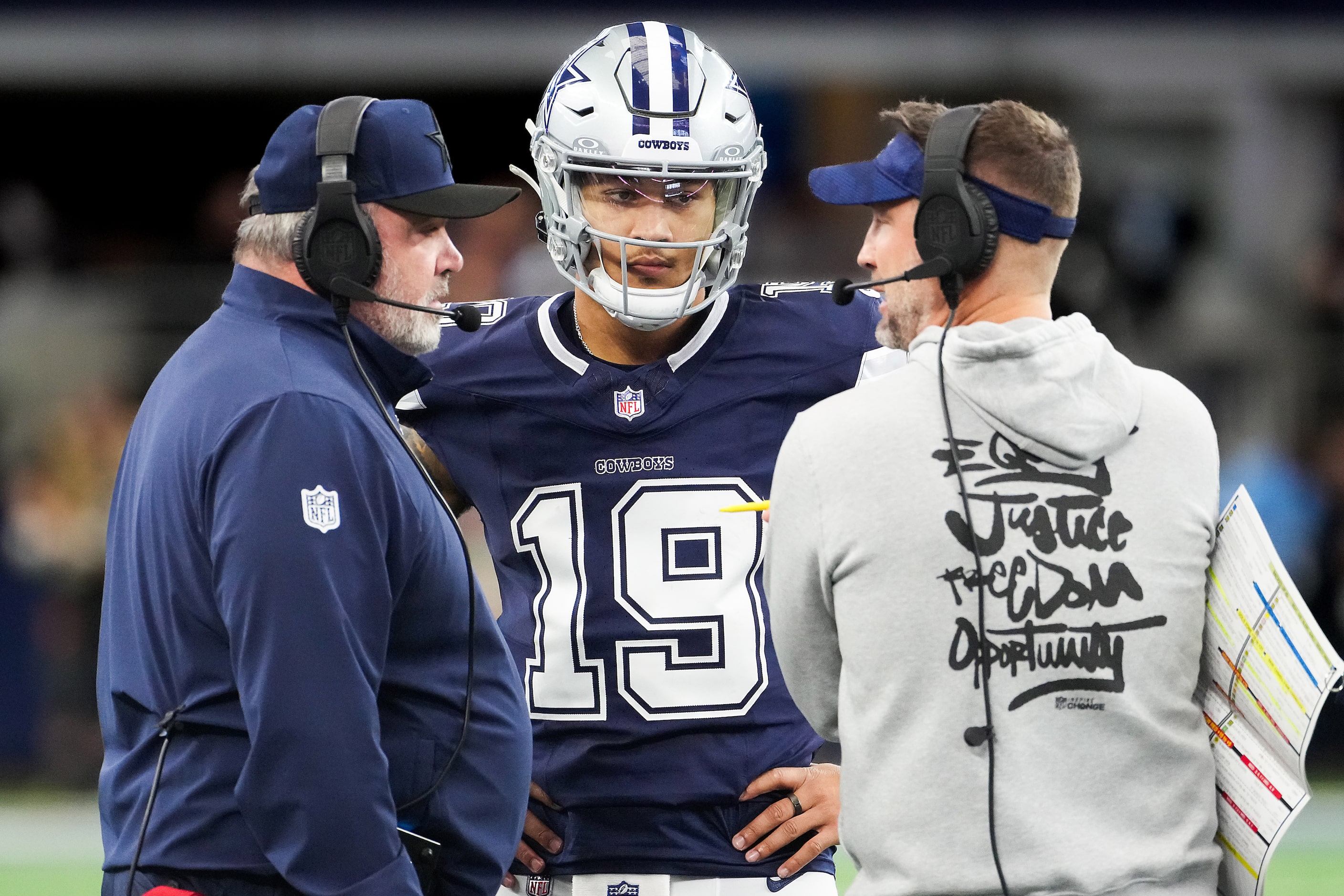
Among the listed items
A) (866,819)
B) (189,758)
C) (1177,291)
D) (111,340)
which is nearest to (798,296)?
(866,819)

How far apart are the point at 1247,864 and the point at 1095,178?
10695mm

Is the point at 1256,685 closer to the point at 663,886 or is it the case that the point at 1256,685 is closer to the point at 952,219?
the point at 952,219

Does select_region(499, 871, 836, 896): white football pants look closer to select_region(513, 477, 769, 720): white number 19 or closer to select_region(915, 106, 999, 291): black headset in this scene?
select_region(513, 477, 769, 720): white number 19

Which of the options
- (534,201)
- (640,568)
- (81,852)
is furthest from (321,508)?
(534,201)

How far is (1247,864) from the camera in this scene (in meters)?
2.36

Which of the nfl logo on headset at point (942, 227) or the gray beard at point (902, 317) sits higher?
the nfl logo on headset at point (942, 227)

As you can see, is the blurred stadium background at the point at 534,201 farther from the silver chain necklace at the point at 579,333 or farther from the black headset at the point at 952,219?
the black headset at the point at 952,219

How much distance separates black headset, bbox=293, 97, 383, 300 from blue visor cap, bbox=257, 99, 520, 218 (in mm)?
24

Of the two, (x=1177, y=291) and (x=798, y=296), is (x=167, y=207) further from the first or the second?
(x=798, y=296)

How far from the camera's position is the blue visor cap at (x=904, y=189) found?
2.46 meters

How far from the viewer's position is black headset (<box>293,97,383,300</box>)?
2.56 m

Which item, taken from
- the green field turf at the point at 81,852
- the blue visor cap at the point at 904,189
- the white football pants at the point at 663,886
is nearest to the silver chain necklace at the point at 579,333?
the blue visor cap at the point at 904,189

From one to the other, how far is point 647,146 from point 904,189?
61 cm

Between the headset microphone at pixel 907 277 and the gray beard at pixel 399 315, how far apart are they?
635 mm
